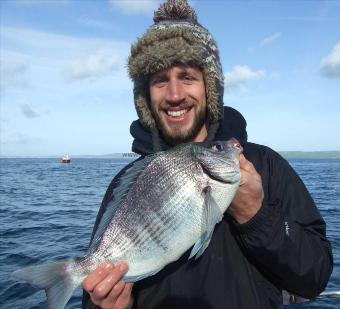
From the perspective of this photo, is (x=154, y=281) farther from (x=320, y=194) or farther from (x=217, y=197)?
(x=320, y=194)

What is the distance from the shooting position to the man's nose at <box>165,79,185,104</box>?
359 centimetres

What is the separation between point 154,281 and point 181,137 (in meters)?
1.32

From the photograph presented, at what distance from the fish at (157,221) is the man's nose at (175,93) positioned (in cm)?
68

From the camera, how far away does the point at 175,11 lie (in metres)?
4.31

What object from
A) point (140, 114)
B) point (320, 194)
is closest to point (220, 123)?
point (140, 114)

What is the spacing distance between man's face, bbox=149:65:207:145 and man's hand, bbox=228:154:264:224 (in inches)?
35.8

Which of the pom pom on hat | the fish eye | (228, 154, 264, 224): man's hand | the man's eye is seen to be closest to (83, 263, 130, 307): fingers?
(228, 154, 264, 224): man's hand

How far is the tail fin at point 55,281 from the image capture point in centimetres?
287

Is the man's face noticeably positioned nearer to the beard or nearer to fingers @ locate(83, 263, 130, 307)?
the beard

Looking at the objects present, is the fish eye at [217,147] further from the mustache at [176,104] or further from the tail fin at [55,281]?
the tail fin at [55,281]

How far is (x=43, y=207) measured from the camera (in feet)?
Answer: 65.0

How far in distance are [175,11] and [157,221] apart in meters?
2.46

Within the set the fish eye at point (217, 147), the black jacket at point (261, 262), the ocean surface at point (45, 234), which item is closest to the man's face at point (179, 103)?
the fish eye at point (217, 147)

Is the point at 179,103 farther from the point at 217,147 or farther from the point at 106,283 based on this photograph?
the point at 106,283
